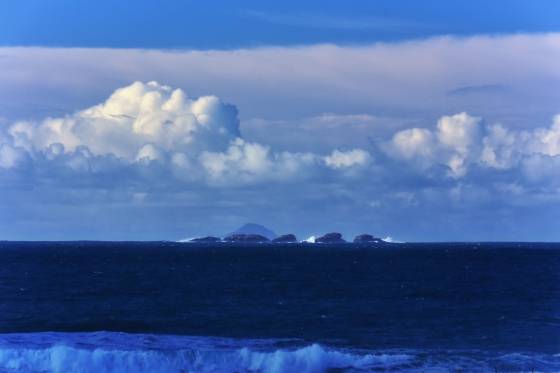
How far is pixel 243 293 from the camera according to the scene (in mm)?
86125

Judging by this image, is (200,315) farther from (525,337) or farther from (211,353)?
(525,337)

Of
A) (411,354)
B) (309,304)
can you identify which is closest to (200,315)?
(309,304)

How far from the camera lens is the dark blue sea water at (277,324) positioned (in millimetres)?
46375

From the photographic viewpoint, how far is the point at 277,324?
6234cm

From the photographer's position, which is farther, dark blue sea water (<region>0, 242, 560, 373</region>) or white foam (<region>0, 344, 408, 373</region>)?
dark blue sea water (<region>0, 242, 560, 373</region>)

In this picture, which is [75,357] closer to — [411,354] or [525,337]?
[411,354]

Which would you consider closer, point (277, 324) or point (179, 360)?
point (179, 360)

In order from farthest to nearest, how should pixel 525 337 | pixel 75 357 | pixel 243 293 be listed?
pixel 243 293
pixel 525 337
pixel 75 357

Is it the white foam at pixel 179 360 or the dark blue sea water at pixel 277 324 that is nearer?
the white foam at pixel 179 360

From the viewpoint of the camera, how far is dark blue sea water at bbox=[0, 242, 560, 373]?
46375 mm

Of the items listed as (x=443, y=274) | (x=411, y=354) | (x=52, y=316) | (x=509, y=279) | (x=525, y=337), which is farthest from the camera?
(x=443, y=274)

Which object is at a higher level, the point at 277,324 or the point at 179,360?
the point at 277,324

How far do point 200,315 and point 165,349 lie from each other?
1778 centimetres

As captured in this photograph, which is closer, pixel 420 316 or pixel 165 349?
pixel 165 349
